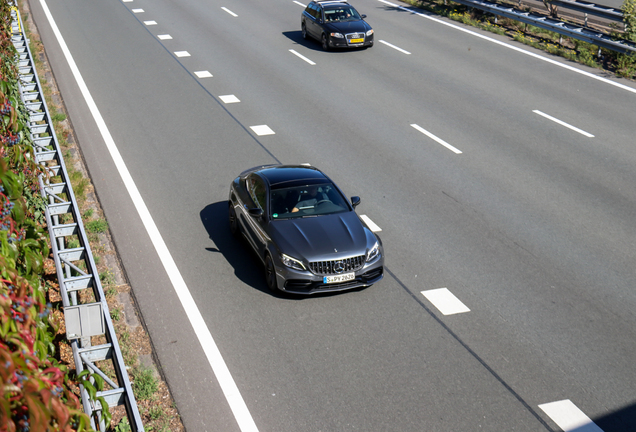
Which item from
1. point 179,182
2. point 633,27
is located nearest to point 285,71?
point 179,182

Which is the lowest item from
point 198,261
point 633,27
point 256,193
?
point 198,261

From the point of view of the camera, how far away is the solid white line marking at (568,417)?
280 inches

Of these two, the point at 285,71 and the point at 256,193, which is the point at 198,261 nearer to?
the point at 256,193

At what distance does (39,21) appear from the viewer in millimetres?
27719

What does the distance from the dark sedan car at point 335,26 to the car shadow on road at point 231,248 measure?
43.3ft

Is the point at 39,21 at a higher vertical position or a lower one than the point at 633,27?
lower

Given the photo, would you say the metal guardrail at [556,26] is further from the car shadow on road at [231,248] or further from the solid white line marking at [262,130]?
the car shadow on road at [231,248]

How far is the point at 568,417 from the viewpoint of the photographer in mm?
7270

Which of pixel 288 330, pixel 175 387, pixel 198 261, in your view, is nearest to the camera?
pixel 175 387

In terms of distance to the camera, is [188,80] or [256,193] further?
[188,80]

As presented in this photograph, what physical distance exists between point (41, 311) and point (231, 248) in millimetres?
7982

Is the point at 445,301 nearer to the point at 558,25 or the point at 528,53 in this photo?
the point at 528,53

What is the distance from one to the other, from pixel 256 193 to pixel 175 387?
4.16 metres

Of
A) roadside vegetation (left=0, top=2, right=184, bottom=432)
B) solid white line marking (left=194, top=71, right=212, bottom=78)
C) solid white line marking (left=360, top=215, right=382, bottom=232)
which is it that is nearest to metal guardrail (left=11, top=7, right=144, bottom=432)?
roadside vegetation (left=0, top=2, right=184, bottom=432)
